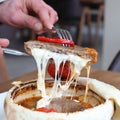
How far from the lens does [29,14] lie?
918 millimetres

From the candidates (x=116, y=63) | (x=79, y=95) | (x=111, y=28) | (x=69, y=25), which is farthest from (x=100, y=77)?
(x=69, y=25)

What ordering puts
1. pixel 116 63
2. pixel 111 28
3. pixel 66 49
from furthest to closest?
pixel 111 28
pixel 116 63
pixel 66 49

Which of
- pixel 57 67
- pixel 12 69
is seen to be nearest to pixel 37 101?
pixel 57 67

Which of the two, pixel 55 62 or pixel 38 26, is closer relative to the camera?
pixel 55 62

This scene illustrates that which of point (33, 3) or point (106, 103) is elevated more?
point (33, 3)

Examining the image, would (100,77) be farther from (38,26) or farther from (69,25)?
(69,25)

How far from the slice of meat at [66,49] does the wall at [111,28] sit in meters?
1.49

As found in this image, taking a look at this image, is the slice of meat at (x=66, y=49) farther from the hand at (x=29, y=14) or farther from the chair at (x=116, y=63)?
the chair at (x=116, y=63)

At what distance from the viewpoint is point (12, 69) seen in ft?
9.73

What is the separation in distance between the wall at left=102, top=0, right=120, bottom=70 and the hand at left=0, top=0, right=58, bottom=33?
1.10 meters

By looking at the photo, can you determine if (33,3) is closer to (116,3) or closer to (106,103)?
(106,103)

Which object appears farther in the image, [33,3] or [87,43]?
[87,43]

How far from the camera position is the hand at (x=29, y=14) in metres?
0.82

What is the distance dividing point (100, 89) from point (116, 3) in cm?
147
